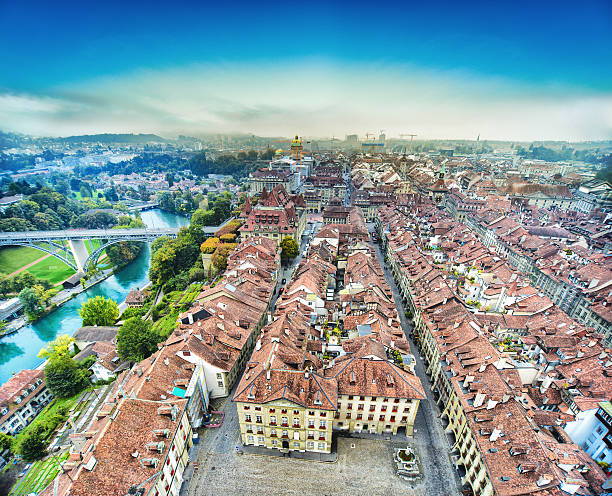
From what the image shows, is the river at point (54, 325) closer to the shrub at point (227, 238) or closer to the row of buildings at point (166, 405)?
the shrub at point (227, 238)

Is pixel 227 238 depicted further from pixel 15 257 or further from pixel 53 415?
pixel 15 257

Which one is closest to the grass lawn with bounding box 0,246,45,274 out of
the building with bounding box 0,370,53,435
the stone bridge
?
the stone bridge

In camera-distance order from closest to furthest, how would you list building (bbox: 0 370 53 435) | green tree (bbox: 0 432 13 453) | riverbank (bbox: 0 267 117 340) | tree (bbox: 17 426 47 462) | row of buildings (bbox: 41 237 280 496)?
row of buildings (bbox: 41 237 280 496), tree (bbox: 17 426 47 462), green tree (bbox: 0 432 13 453), building (bbox: 0 370 53 435), riverbank (bbox: 0 267 117 340)

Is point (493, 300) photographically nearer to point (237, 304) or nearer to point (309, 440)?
point (309, 440)

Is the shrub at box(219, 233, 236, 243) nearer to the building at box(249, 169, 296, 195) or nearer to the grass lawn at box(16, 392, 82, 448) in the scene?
the grass lawn at box(16, 392, 82, 448)

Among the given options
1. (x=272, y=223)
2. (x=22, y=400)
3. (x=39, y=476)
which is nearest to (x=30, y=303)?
(x=22, y=400)

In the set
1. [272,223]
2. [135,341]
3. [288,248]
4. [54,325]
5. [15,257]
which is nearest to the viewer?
[135,341]
